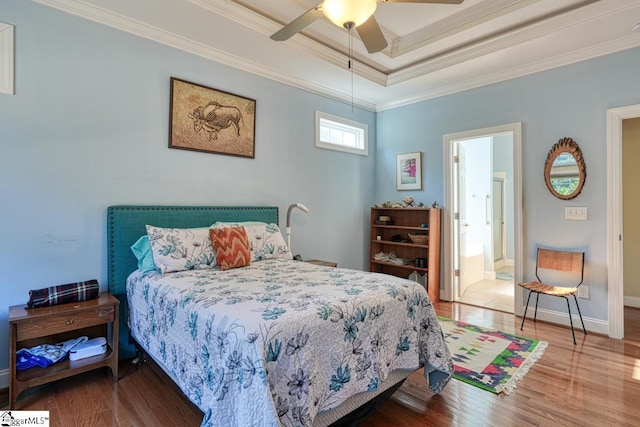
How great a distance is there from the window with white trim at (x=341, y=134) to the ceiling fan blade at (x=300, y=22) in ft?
6.72

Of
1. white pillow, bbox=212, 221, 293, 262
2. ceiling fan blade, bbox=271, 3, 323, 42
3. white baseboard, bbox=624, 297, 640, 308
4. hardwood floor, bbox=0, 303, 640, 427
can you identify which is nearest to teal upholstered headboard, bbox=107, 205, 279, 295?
white pillow, bbox=212, 221, 293, 262

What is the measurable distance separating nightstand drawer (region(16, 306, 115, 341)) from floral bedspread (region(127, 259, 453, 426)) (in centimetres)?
22

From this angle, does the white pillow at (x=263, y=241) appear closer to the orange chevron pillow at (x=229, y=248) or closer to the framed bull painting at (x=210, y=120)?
the orange chevron pillow at (x=229, y=248)

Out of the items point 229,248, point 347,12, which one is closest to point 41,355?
point 229,248

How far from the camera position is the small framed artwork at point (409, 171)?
4.55m

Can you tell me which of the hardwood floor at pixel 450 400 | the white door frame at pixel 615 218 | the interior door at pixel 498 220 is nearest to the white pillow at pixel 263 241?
the hardwood floor at pixel 450 400

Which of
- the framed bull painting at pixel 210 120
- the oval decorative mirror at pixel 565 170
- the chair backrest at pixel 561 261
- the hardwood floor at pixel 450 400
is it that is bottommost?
the hardwood floor at pixel 450 400

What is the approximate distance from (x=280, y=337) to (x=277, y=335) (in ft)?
0.05

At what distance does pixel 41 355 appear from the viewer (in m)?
2.12

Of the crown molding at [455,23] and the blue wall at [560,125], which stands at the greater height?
the crown molding at [455,23]

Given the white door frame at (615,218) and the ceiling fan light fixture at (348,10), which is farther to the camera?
the white door frame at (615,218)

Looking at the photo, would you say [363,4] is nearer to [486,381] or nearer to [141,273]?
[141,273]

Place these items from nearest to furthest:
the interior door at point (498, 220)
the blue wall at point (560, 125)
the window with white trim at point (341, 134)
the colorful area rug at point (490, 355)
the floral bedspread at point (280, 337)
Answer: the floral bedspread at point (280, 337), the colorful area rug at point (490, 355), the blue wall at point (560, 125), the window with white trim at point (341, 134), the interior door at point (498, 220)

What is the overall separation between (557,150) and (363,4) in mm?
2813
